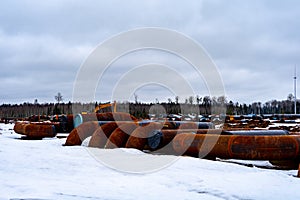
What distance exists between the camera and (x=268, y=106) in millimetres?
110125

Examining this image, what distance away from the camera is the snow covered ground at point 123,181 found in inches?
137

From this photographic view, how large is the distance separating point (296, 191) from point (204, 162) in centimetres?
196

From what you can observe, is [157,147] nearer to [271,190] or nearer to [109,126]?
[109,126]

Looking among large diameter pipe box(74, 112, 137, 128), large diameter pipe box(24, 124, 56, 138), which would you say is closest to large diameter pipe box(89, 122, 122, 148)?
large diameter pipe box(74, 112, 137, 128)

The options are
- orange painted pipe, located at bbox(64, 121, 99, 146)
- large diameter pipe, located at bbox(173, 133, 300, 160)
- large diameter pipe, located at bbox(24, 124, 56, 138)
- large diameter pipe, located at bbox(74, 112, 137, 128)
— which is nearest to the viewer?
large diameter pipe, located at bbox(173, 133, 300, 160)

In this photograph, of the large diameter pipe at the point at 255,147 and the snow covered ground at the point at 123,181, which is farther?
the large diameter pipe at the point at 255,147

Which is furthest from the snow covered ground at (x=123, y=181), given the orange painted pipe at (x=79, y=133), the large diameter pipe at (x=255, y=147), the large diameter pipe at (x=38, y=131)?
the large diameter pipe at (x=38, y=131)

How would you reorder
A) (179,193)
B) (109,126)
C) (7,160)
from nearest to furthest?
1. (179,193)
2. (7,160)
3. (109,126)

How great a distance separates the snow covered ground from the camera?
3.48 metres

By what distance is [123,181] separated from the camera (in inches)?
164

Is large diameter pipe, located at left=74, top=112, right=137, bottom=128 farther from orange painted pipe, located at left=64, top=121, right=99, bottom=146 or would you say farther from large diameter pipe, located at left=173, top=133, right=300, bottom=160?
large diameter pipe, located at left=173, top=133, right=300, bottom=160

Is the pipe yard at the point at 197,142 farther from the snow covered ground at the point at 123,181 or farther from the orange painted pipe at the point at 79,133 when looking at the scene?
the snow covered ground at the point at 123,181

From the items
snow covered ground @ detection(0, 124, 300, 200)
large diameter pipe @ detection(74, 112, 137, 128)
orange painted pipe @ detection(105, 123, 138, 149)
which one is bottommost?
snow covered ground @ detection(0, 124, 300, 200)

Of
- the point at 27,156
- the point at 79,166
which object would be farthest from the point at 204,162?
the point at 27,156
